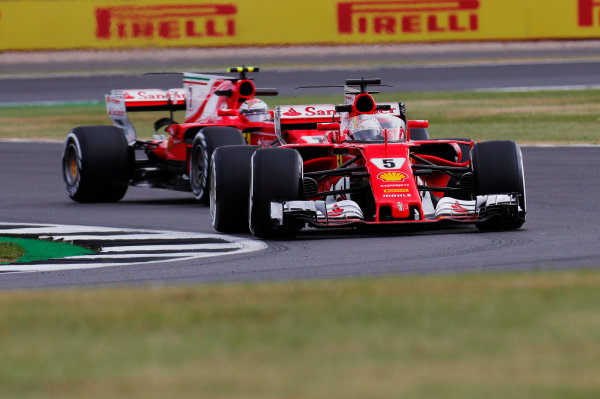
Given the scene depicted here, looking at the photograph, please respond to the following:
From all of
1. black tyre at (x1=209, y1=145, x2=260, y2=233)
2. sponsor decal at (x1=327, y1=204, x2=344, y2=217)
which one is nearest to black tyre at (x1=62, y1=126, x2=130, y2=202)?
black tyre at (x1=209, y1=145, x2=260, y2=233)

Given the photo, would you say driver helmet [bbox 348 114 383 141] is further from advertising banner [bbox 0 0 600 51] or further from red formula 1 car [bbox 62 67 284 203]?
advertising banner [bbox 0 0 600 51]

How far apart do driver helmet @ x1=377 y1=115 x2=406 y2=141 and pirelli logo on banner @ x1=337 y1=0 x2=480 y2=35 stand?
29.1 m

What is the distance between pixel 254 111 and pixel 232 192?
Answer: 3.69 metres

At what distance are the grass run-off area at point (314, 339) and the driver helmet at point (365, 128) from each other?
5033 mm

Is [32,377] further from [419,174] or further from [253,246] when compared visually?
[419,174]

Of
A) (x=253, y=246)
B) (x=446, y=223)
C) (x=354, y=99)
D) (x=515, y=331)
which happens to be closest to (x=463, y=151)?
(x=354, y=99)

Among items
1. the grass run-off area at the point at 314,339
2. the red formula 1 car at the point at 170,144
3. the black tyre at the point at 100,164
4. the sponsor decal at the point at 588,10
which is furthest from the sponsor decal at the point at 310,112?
the sponsor decal at the point at 588,10

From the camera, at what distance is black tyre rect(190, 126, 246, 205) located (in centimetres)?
1503

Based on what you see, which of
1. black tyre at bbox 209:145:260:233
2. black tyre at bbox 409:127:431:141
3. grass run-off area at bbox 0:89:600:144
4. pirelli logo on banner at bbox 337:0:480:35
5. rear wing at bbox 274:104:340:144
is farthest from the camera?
pirelli logo on banner at bbox 337:0:480:35

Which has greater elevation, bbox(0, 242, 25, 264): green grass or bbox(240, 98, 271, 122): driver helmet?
bbox(240, 98, 271, 122): driver helmet

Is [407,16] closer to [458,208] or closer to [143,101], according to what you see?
[143,101]

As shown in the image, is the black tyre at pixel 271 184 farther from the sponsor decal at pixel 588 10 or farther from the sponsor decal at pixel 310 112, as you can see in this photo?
the sponsor decal at pixel 588 10

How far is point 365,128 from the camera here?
1297cm

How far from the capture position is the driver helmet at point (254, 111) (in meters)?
16.5
